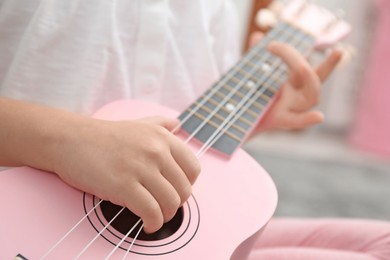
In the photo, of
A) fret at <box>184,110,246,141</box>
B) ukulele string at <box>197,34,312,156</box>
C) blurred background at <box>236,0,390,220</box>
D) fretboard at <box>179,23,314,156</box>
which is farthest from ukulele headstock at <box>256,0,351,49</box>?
blurred background at <box>236,0,390,220</box>

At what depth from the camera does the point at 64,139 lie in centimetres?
45

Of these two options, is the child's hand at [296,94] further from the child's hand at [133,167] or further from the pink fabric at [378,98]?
the pink fabric at [378,98]

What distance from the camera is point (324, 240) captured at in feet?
2.34

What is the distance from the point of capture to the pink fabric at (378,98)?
1.56 m

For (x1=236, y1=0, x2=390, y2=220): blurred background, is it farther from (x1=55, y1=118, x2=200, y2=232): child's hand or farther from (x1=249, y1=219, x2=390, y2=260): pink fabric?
(x1=55, y1=118, x2=200, y2=232): child's hand

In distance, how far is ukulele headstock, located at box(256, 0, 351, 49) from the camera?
84 cm

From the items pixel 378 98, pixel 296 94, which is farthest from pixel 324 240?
pixel 378 98

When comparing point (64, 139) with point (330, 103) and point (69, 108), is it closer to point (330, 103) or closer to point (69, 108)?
point (69, 108)

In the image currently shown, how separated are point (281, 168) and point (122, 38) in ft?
3.43

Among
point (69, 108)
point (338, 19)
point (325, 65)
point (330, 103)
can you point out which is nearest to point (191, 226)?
point (69, 108)

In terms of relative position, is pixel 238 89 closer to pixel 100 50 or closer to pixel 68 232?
pixel 100 50

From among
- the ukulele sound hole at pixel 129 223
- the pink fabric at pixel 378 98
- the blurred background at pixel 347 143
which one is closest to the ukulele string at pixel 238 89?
the ukulele sound hole at pixel 129 223

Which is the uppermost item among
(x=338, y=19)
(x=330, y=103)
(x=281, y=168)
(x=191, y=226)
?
(x=338, y=19)

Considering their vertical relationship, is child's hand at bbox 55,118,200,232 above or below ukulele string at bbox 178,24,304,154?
above
